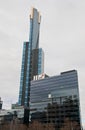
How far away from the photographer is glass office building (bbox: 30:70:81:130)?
5991 inches

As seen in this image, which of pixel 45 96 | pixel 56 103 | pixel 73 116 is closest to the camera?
pixel 73 116

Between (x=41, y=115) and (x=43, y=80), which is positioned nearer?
(x=41, y=115)

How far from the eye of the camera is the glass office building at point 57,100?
152175 mm

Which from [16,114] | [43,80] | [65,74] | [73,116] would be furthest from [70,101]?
[16,114]

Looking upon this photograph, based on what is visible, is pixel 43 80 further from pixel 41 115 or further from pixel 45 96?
pixel 41 115

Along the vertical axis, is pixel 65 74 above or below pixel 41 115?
above

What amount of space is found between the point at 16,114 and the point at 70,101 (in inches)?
1828

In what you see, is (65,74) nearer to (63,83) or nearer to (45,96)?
(63,83)

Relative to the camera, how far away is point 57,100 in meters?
161

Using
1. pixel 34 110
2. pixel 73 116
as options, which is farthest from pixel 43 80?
pixel 73 116

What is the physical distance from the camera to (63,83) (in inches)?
6432

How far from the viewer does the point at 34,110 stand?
17012 cm

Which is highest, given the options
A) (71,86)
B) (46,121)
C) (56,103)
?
(71,86)

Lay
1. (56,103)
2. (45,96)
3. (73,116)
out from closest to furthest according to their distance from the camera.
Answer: (73,116) → (56,103) → (45,96)
